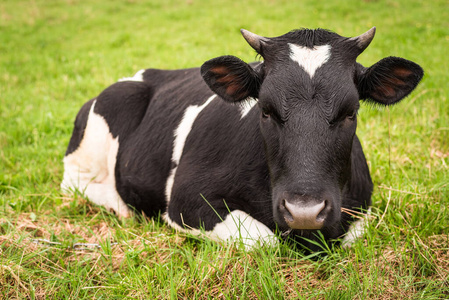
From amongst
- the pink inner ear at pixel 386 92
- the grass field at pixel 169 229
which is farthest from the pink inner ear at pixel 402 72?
the grass field at pixel 169 229

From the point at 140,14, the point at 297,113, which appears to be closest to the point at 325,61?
the point at 297,113

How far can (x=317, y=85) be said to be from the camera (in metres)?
2.86

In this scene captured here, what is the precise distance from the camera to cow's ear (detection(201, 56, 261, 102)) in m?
3.23

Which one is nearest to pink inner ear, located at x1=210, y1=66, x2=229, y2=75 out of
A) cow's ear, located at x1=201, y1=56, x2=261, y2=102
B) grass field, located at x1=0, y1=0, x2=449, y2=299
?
cow's ear, located at x1=201, y1=56, x2=261, y2=102

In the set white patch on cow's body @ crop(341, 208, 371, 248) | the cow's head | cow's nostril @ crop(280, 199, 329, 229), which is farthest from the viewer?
white patch on cow's body @ crop(341, 208, 371, 248)

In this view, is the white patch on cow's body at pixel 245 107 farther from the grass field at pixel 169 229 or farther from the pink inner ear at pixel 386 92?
the grass field at pixel 169 229

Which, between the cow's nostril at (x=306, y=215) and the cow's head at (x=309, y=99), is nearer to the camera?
the cow's nostril at (x=306, y=215)

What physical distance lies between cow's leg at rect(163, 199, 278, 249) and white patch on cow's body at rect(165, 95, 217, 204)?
0.95ft

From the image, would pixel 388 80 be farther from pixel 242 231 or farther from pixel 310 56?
pixel 242 231

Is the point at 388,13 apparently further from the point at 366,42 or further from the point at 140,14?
the point at 366,42

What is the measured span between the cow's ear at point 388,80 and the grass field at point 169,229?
30.4 inches

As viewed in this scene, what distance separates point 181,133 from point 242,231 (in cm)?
137

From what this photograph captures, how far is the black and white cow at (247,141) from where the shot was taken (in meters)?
2.80

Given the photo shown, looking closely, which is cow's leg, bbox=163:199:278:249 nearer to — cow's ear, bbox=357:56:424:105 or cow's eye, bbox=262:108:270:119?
cow's eye, bbox=262:108:270:119
